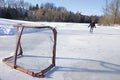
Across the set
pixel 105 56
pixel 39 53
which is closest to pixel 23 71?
pixel 39 53

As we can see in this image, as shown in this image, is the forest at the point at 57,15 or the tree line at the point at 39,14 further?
the tree line at the point at 39,14

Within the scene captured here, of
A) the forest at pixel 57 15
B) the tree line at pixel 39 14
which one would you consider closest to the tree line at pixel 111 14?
the forest at pixel 57 15

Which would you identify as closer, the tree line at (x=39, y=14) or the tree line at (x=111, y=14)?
the tree line at (x=111, y=14)

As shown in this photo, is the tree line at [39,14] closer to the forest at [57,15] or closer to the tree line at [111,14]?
the forest at [57,15]

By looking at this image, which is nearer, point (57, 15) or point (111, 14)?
point (111, 14)

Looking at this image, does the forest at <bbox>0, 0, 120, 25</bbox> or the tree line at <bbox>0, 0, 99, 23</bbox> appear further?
the tree line at <bbox>0, 0, 99, 23</bbox>

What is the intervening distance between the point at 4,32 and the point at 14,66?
934cm

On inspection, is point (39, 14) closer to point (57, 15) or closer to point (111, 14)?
point (57, 15)

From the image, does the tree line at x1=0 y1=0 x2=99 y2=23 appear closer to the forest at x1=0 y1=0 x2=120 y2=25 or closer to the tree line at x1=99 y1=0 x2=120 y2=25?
the forest at x1=0 y1=0 x2=120 y2=25

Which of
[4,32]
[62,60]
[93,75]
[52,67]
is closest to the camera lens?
[93,75]

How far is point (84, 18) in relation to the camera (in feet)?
303

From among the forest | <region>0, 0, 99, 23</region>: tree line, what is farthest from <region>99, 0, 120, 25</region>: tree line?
<region>0, 0, 99, 23</region>: tree line

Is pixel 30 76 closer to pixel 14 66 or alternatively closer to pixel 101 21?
pixel 14 66

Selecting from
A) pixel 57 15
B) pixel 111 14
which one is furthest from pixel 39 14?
pixel 111 14
